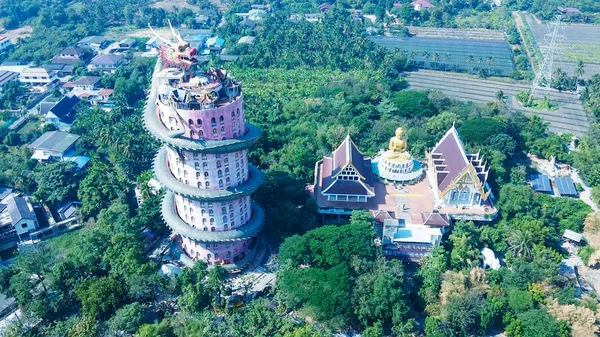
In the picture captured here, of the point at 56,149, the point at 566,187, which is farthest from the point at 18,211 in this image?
the point at 566,187

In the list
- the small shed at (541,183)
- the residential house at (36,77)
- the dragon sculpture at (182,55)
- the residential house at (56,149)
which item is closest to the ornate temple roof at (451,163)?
the small shed at (541,183)

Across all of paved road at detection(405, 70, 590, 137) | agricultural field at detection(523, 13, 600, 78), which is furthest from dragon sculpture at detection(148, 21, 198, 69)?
agricultural field at detection(523, 13, 600, 78)

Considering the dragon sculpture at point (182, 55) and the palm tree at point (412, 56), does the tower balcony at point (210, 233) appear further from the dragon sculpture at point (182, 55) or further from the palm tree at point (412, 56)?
the palm tree at point (412, 56)

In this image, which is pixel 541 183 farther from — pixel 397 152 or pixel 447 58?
pixel 447 58

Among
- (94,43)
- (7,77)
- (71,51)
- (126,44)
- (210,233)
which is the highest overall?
(210,233)

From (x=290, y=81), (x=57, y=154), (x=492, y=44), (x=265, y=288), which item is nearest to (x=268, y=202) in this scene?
(x=265, y=288)

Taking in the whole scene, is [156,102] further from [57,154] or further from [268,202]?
[57,154]
